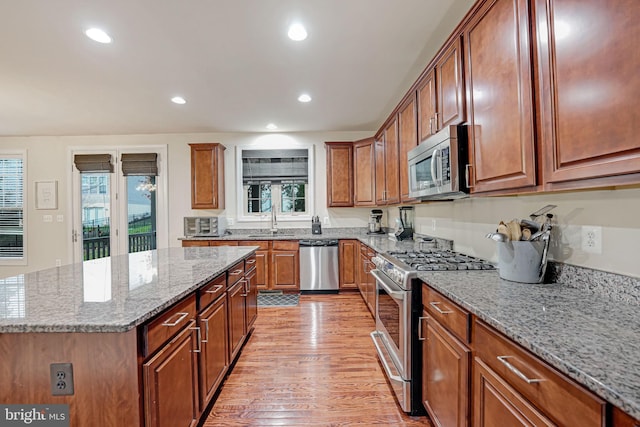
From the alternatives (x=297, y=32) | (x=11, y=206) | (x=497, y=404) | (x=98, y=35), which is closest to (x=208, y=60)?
A: (x=98, y=35)

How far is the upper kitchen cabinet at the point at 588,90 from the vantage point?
0.81 m

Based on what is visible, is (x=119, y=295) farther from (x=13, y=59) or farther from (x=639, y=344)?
(x=13, y=59)

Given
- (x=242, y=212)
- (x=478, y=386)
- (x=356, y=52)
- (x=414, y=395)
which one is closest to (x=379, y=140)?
(x=356, y=52)

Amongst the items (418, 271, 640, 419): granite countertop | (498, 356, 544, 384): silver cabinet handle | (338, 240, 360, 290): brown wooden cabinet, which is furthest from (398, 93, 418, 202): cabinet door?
(498, 356, 544, 384): silver cabinet handle

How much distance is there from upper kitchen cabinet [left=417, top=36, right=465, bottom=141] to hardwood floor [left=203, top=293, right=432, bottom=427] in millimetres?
1848

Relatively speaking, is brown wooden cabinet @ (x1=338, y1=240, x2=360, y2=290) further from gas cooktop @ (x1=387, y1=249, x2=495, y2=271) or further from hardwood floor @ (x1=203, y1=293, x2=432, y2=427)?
gas cooktop @ (x1=387, y1=249, x2=495, y2=271)

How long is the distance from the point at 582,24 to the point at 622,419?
3.59 ft

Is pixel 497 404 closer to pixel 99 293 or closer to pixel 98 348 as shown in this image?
pixel 98 348

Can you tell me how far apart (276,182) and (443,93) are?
3.58 m

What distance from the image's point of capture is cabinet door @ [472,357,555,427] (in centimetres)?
87

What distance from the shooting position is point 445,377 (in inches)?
55.9

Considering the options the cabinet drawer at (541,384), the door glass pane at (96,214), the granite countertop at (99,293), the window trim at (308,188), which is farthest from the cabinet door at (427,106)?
the door glass pane at (96,214)

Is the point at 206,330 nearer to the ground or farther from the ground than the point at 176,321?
nearer to the ground

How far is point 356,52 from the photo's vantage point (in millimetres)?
2633
